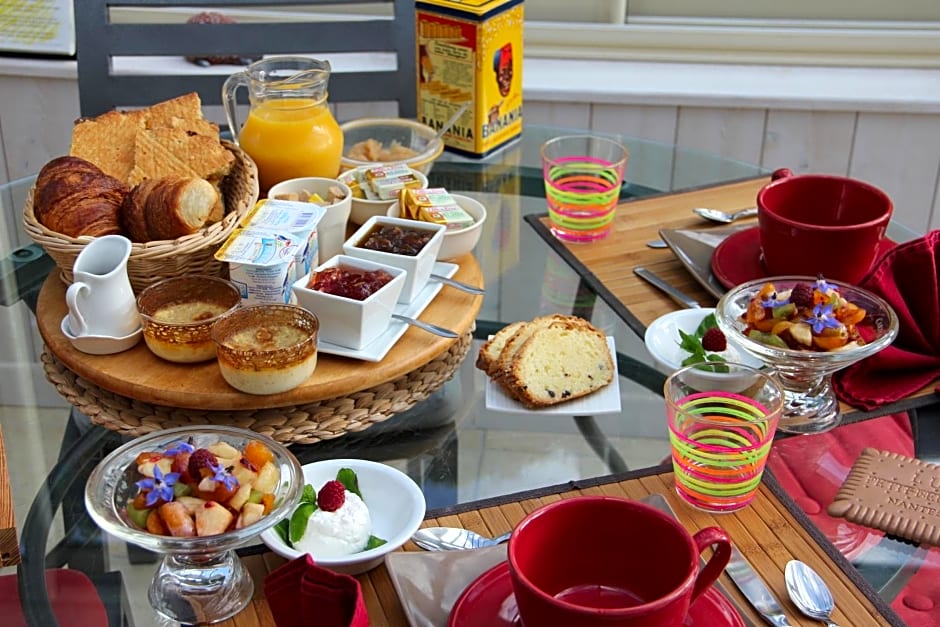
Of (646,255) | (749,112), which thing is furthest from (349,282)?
(749,112)

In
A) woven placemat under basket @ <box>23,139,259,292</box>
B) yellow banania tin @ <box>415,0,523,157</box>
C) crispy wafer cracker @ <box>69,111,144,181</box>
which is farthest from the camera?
yellow banania tin @ <box>415,0,523,157</box>

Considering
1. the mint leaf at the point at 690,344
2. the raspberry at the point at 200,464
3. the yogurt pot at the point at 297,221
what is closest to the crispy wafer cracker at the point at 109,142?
the yogurt pot at the point at 297,221

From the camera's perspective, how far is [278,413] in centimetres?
115

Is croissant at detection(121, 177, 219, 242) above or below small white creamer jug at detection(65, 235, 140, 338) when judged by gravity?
above

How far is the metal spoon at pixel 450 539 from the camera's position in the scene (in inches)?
37.5

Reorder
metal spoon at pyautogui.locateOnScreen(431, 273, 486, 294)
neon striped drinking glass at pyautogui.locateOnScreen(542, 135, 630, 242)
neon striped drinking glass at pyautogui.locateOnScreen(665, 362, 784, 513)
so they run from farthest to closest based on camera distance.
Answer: neon striped drinking glass at pyautogui.locateOnScreen(542, 135, 630, 242) → metal spoon at pyautogui.locateOnScreen(431, 273, 486, 294) → neon striped drinking glass at pyautogui.locateOnScreen(665, 362, 784, 513)

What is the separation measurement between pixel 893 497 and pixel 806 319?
0.22m

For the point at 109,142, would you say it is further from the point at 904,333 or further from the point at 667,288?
the point at 904,333

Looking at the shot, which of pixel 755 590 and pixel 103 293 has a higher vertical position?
pixel 103 293

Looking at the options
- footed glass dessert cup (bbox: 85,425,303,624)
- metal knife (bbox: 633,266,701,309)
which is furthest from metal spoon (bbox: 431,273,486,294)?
footed glass dessert cup (bbox: 85,425,303,624)

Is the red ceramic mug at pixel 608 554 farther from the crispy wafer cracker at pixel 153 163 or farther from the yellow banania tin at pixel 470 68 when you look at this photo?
the yellow banania tin at pixel 470 68

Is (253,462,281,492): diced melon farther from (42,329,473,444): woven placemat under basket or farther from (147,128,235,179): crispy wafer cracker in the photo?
(147,128,235,179): crispy wafer cracker

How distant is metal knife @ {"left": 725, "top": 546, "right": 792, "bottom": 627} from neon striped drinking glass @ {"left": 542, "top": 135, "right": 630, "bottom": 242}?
2.26ft

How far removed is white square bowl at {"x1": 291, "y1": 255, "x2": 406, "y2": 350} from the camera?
1.17 meters
